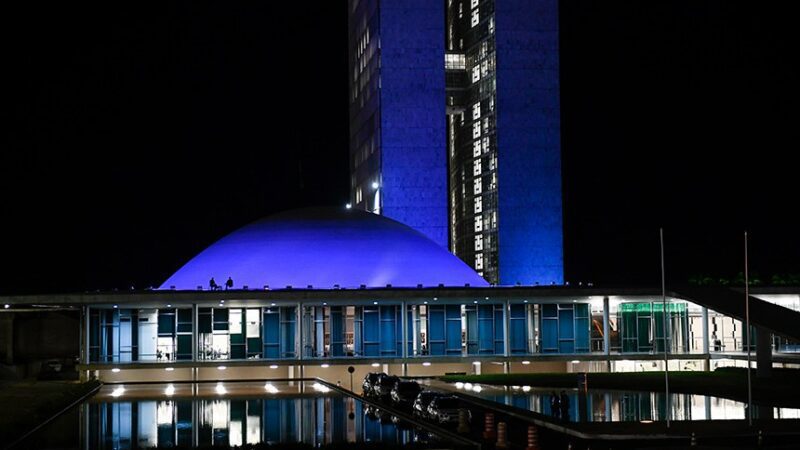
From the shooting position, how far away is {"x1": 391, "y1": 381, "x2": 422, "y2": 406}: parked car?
6006cm

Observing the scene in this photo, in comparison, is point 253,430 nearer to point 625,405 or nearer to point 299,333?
point 625,405

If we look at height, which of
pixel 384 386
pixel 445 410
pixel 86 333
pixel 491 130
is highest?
pixel 491 130

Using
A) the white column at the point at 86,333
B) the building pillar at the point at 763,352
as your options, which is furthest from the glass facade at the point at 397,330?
the building pillar at the point at 763,352

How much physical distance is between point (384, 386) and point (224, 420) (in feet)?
38.2

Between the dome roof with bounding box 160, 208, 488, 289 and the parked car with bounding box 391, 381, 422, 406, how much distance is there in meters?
35.0

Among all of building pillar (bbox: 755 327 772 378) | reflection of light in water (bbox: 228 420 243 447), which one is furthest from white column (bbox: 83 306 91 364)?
building pillar (bbox: 755 327 772 378)

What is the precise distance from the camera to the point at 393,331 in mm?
87312

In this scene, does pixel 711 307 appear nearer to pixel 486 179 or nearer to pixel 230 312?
pixel 230 312

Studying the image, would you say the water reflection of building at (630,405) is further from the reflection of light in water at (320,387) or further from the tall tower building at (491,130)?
the tall tower building at (491,130)

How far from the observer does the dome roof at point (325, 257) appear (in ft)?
317

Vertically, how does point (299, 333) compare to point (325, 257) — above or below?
below

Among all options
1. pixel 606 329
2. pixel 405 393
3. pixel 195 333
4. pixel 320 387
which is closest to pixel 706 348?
pixel 606 329

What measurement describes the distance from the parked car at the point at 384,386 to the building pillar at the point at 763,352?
21.1 meters

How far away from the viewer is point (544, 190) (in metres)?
126
